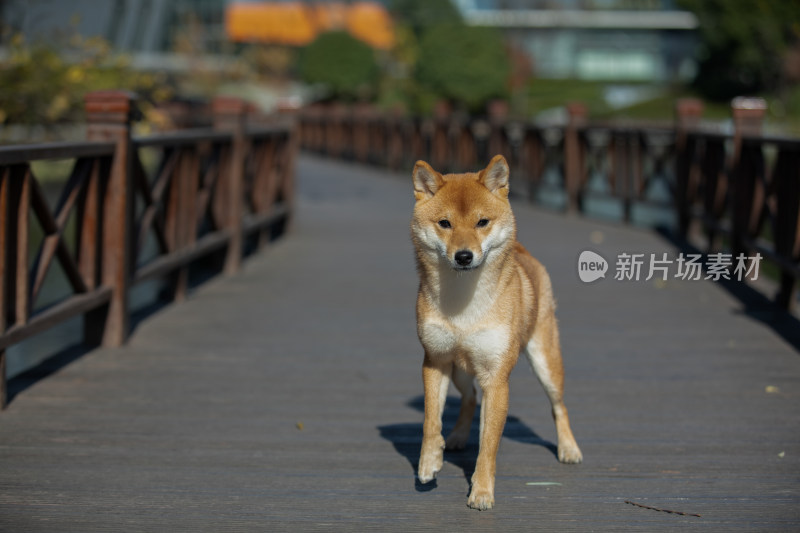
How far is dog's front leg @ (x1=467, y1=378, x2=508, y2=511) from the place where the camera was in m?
4.13

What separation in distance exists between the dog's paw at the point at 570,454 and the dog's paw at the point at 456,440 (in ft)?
1.42

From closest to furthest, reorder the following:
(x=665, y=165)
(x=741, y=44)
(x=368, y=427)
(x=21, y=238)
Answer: (x=368, y=427) → (x=21, y=238) → (x=665, y=165) → (x=741, y=44)

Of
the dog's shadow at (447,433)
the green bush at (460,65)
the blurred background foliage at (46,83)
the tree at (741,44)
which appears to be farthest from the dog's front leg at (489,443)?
the tree at (741,44)

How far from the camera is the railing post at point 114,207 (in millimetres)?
6949

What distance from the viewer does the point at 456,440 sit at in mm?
4902

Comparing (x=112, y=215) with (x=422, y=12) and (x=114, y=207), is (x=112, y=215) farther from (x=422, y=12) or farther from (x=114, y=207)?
(x=422, y=12)

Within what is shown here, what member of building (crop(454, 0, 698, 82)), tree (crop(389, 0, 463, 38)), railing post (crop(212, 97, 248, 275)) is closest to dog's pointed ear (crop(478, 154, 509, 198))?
railing post (crop(212, 97, 248, 275))

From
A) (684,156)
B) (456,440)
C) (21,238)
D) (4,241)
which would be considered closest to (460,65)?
(684,156)

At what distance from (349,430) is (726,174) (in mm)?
6790

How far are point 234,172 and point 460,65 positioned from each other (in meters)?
48.1

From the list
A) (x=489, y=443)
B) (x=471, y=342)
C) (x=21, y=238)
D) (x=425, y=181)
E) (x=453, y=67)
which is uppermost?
(x=425, y=181)

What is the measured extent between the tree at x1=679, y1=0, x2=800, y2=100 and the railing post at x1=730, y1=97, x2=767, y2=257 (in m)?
48.2

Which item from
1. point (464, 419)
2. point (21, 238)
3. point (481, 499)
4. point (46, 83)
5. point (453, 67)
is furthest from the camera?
point (453, 67)

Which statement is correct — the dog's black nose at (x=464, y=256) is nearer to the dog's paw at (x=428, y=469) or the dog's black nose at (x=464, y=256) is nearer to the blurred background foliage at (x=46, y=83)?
the dog's paw at (x=428, y=469)
